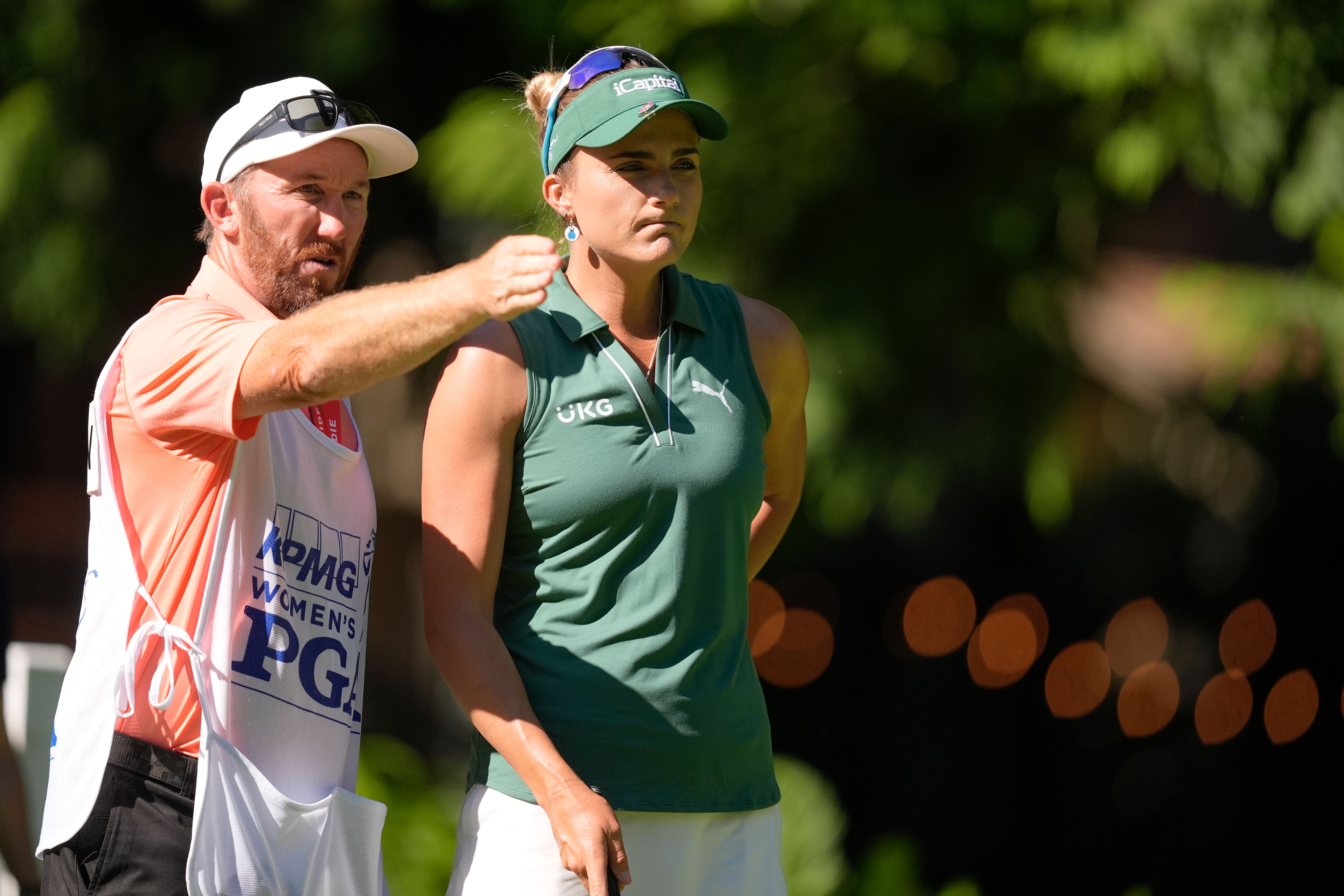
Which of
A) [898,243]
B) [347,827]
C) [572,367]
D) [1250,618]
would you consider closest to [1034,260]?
[898,243]

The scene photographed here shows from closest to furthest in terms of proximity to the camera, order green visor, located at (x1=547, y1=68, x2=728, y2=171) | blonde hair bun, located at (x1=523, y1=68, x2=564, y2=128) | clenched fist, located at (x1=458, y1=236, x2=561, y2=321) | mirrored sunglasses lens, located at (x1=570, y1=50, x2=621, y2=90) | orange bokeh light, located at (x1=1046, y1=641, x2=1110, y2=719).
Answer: clenched fist, located at (x1=458, y1=236, x2=561, y2=321), green visor, located at (x1=547, y1=68, x2=728, y2=171), mirrored sunglasses lens, located at (x1=570, y1=50, x2=621, y2=90), blonde hair bun, located at (x1=523, y1=68, x2=564, y2=128), orange bokeh light, located at (x1=1046, y1=641, x2=1110, y2=719)

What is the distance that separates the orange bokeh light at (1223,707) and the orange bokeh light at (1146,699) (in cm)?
12

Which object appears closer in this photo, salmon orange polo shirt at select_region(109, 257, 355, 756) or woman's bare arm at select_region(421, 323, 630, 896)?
salmon orange polo shirt at select_region(109, 257, 355, 756)

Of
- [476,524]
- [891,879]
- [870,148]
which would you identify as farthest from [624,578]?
[870,148]

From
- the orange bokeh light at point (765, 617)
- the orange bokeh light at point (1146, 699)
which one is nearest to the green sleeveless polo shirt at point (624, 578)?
the orange bokeh light at point (765, 617)

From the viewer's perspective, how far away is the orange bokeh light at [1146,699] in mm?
5254

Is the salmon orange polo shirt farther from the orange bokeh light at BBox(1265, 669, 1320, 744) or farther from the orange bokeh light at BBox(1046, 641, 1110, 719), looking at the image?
the orange bokeh light at BBox(1265, 669, 1320, 744)

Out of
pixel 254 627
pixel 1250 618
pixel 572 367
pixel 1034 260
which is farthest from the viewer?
pixel 1250 618

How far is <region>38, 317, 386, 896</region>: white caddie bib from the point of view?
172cm

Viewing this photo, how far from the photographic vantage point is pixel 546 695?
1.88m

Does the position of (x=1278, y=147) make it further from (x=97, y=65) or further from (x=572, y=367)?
(x=97, y=65)

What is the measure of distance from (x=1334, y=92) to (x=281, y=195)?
3.22m

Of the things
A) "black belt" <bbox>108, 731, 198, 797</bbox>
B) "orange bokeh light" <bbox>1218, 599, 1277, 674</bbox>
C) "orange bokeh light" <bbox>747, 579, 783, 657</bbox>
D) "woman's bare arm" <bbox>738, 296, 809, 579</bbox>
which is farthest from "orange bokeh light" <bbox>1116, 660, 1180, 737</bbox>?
"black belt" <bbox>108, 731, 198, 797</bbox>

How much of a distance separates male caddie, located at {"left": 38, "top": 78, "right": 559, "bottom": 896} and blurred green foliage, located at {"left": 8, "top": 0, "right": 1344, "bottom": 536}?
1.95 meters
